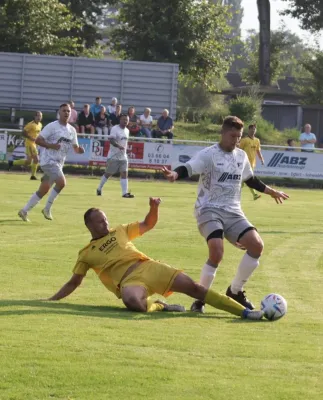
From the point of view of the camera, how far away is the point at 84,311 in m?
10.7

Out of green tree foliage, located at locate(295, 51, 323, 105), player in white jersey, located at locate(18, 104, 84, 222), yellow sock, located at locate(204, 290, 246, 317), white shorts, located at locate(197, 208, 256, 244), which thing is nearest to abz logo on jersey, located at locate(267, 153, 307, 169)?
player in white jersey, located at locate(18, 104, 84, 222)

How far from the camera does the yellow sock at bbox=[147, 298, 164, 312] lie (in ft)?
36.2

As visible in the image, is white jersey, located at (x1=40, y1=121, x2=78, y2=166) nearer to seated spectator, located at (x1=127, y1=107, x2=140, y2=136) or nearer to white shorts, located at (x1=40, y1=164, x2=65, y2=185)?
white shorts, located at (x1=40, y1=164, x2=65, y2=185)

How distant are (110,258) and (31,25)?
1635 inches

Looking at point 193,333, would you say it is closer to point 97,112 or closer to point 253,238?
point 253,238

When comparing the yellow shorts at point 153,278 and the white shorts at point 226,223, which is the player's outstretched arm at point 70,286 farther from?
the white shorts at point 226,223

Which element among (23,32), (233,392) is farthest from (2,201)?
(23,32)

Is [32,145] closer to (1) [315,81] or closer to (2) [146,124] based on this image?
(2) [146,124]

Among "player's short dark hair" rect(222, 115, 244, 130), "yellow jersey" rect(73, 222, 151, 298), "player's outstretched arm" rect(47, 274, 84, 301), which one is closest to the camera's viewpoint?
"yellow jersey" rect(73, 222, 151, 298)

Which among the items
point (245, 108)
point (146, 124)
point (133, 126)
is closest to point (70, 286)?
point (133, 126)

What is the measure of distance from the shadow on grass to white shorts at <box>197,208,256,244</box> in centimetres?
85

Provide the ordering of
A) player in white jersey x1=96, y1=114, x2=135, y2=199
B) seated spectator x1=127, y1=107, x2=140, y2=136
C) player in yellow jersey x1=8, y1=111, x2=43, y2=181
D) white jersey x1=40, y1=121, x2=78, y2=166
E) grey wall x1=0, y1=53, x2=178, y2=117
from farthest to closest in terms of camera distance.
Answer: grey wall x1=0, y1=53, x2=178, y2=117 → seated spectator x1=127, y1=107, x2=140, y2=136 → player in yellow jersey x1=8, y1=111, x2=43, y2=181 → player in white jersey x1=96, y1=114, x2=135, y2=199 → white jersey x1=40, y1=121, x2=78, y2=166

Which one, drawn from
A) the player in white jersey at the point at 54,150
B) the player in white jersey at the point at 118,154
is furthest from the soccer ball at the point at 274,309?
the player in white jersey at the point at 118,154

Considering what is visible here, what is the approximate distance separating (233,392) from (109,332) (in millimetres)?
2077
